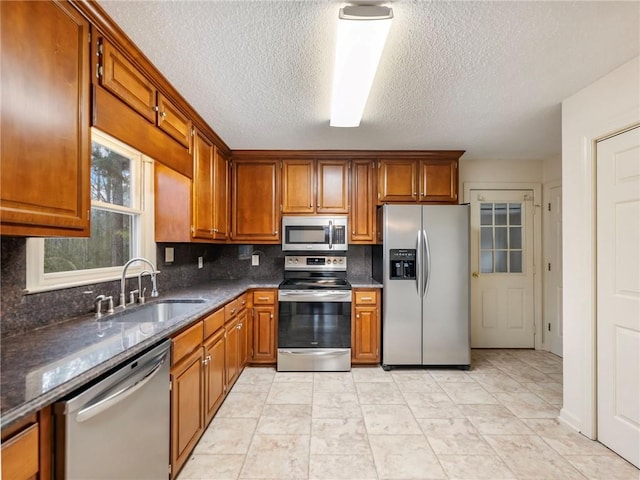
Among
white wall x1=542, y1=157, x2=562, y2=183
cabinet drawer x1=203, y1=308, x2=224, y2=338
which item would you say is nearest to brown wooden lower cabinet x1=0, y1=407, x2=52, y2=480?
cabinet drawer x1=203, y1=308, x2=224, y2=338

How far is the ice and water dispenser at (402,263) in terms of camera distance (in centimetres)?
312

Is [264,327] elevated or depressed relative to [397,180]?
depressed

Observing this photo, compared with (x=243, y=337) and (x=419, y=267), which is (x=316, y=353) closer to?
(x=243, y=337)

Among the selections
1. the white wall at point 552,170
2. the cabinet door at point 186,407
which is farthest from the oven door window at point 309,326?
the white wall at point 552,170

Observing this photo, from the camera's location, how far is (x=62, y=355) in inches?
43.9

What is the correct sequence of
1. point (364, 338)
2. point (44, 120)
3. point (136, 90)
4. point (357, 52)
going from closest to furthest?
1. point (44, 120)
2. point (357, 52)
3. point (136, 90)
4. point (364, 338)

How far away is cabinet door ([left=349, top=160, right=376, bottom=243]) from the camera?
3.46 meters

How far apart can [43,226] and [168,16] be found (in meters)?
1.09

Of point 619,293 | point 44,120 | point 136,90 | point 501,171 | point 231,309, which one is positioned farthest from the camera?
point 501,171

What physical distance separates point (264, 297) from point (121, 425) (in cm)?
201

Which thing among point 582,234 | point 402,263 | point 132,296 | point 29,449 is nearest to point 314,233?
point 402,263

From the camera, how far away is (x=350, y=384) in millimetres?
2803

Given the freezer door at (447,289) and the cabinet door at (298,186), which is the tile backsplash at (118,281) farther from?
the freezer door at (447,289)

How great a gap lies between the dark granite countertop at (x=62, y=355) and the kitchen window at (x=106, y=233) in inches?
10.8
